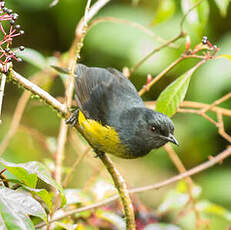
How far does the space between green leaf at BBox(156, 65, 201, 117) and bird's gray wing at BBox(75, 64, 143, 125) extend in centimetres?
62

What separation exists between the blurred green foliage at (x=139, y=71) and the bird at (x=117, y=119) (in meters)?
2.32

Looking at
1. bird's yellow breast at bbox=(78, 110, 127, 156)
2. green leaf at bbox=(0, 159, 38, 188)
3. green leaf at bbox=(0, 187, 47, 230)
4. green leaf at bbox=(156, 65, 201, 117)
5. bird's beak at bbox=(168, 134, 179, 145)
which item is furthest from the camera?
bird's yellow breast at bbox=(78, 110, 127, 156)

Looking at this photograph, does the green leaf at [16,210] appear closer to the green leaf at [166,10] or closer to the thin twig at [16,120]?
the thin twig at [16,120]

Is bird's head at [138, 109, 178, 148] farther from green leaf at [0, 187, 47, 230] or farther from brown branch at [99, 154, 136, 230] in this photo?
green leaf at [0, 187, 47, 230]

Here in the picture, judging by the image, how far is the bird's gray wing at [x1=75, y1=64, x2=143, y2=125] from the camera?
2.95 meters

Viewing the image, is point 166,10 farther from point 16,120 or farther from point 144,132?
point 16,120

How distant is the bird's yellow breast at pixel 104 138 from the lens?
2.81 metres

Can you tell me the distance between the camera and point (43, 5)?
6.04 metres

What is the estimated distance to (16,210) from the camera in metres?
1.41

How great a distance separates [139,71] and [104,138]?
3.07 metres

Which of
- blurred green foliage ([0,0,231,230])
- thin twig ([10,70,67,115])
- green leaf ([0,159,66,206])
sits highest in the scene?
thin twig ([10,70,67,115])

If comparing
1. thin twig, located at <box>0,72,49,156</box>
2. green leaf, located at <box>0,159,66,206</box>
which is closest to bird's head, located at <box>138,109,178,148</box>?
thin twig, located at <box>0,72,49,156</box>

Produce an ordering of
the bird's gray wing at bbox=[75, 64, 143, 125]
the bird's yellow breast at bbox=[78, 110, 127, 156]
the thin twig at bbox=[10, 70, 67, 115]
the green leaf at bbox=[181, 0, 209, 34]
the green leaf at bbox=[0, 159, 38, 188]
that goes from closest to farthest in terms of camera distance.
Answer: the green leaf at bbox=[0, 159, 38, 188] < the thin twig at bbox=[10, 70, 67, 115] < the green leaf at bbox=[181, 0, 209, 34] < the bird's yellow breast at bbox=[78, 110, 127, 156] < the bird's gray wing at bbox=[75, 64, 143, 125]

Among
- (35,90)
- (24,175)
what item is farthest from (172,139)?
(24,175)
